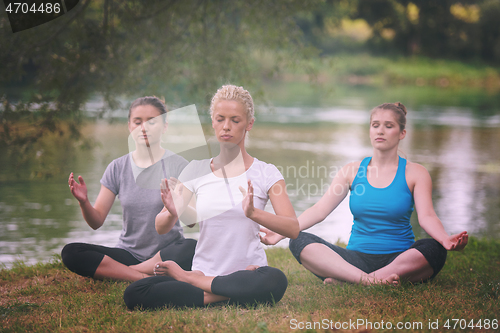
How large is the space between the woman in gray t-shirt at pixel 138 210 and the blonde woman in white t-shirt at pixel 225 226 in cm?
46

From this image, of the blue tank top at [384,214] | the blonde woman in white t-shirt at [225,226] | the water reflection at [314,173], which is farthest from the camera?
the water reflection at [314,173]

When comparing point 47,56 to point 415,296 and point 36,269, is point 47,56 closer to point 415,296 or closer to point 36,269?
point 36,269

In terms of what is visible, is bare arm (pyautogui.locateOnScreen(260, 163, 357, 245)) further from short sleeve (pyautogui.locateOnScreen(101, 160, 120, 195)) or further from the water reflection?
the water reflection

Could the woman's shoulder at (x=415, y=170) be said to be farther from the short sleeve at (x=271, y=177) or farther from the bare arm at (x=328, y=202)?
the short sleeve at (x=271, y=177)

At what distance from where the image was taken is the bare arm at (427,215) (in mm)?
3293

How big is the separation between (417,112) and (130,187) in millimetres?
19179

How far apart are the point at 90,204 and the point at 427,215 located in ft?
7.80

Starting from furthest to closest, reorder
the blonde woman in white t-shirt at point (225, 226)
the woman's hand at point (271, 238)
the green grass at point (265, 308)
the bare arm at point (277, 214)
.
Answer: the woman's hand at point (271, 238) → the blonde woman in white t-shirt at point (225, 226) → the green grass at point (265, 308) → the bare arm at point (277, 214)

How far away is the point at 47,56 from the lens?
245 inches

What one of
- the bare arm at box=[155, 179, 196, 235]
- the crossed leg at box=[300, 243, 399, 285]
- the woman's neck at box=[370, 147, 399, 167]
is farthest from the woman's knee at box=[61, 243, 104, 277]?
the woman's neck at box=[370, 147, 399, 167]

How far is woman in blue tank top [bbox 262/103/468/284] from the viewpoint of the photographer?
356 cm

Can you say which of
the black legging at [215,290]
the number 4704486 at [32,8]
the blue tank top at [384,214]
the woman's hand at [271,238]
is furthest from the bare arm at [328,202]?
the number 4704486 at [32,8]

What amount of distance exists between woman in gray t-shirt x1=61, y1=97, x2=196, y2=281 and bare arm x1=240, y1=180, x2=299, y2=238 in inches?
37.0

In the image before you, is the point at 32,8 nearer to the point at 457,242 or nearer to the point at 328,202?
the point at 328,202
